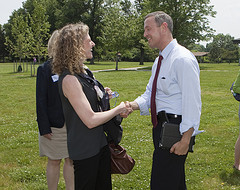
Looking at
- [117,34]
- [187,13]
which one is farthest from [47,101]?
[187,13]

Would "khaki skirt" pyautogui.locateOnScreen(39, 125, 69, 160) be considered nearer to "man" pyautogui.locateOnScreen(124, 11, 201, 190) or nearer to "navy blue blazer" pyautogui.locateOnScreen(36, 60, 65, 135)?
"navy blue blazer" pyautogui.locateOnScreen(36, 60, 65, 135)

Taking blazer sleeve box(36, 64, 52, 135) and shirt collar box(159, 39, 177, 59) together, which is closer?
shirt collar box(159, 39, 177, 59)

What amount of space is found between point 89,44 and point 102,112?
78 cm

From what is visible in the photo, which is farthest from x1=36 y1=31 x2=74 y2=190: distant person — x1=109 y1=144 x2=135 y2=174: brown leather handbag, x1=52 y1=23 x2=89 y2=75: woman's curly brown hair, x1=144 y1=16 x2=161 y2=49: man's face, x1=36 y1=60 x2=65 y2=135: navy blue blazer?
x1=144 y1=16 x2=161 y2=49: man's face

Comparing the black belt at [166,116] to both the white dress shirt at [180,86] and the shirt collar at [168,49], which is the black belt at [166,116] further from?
the shirt collar at [168,49]

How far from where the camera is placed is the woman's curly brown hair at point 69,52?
258 centimetres

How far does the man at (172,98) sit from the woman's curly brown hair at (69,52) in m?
0.82

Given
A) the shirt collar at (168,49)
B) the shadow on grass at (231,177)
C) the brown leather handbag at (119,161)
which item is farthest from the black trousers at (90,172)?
the shadow on grass at (231,177)

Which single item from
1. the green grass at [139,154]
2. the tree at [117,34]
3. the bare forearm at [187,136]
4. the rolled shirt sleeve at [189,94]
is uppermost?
→ the tree at [117,34]

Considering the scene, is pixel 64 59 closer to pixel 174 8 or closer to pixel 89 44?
pixel 89 44

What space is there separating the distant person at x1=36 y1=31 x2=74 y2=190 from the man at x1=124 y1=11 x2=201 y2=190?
1.39m

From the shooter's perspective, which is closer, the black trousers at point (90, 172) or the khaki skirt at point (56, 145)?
the black trousers at point (90, 172)

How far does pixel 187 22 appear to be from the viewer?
4278cm

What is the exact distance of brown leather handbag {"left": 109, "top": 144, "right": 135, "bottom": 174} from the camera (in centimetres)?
307
